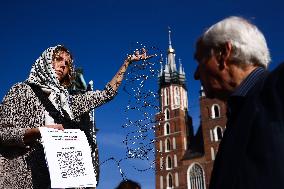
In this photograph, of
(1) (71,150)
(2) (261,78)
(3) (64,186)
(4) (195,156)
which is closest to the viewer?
(2) (261,78)

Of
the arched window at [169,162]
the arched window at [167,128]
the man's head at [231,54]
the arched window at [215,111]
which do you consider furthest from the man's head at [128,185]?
the arched window at [167,128]

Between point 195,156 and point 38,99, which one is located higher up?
point 195,156

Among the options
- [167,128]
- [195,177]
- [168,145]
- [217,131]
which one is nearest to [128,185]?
[195,177]

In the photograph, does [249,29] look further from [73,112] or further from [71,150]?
[73,112]

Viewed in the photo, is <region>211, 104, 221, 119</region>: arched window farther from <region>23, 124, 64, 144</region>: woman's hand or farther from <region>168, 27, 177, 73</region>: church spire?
<region>23, 124, 64, 144</region>: woman's hand

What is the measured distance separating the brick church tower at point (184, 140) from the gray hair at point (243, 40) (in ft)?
106

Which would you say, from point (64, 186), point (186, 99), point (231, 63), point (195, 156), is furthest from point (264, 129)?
point (186, 99)

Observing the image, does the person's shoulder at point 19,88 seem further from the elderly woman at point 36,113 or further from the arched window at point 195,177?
the arched window at point 195,177

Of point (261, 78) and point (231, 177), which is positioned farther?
point (261, 78)

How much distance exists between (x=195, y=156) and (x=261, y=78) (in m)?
36.9

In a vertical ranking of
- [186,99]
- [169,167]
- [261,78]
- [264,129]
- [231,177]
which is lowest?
[231,177]

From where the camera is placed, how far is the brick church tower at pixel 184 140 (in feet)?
120

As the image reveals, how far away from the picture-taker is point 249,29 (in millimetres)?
1381

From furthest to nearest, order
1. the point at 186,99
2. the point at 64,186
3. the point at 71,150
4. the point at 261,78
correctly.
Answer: the point at 186,99, the point at 71,150, the point at 64,186, the point at 261,78
